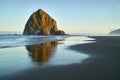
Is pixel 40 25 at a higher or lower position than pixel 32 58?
higher

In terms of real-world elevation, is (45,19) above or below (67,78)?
above

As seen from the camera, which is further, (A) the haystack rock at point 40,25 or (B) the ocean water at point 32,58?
(A) the haystack rock at point 40,25

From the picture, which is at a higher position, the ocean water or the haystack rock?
the haystack rock

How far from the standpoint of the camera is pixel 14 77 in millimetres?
8062

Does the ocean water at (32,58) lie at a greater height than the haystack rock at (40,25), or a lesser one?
lesser

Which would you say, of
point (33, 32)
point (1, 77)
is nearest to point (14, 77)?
point (1, 77)

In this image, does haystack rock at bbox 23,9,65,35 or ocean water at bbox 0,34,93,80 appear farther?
haystack rock at bbox 23,9,65,35

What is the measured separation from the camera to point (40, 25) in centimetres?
15912

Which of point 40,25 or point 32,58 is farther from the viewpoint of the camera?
point 40,25

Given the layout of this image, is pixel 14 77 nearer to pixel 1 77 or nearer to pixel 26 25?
pixel 1 77

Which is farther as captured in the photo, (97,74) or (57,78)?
(97,74)

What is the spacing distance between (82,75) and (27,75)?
2.78 metres

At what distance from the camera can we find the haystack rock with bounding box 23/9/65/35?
153125 mm

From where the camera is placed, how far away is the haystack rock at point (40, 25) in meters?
153
